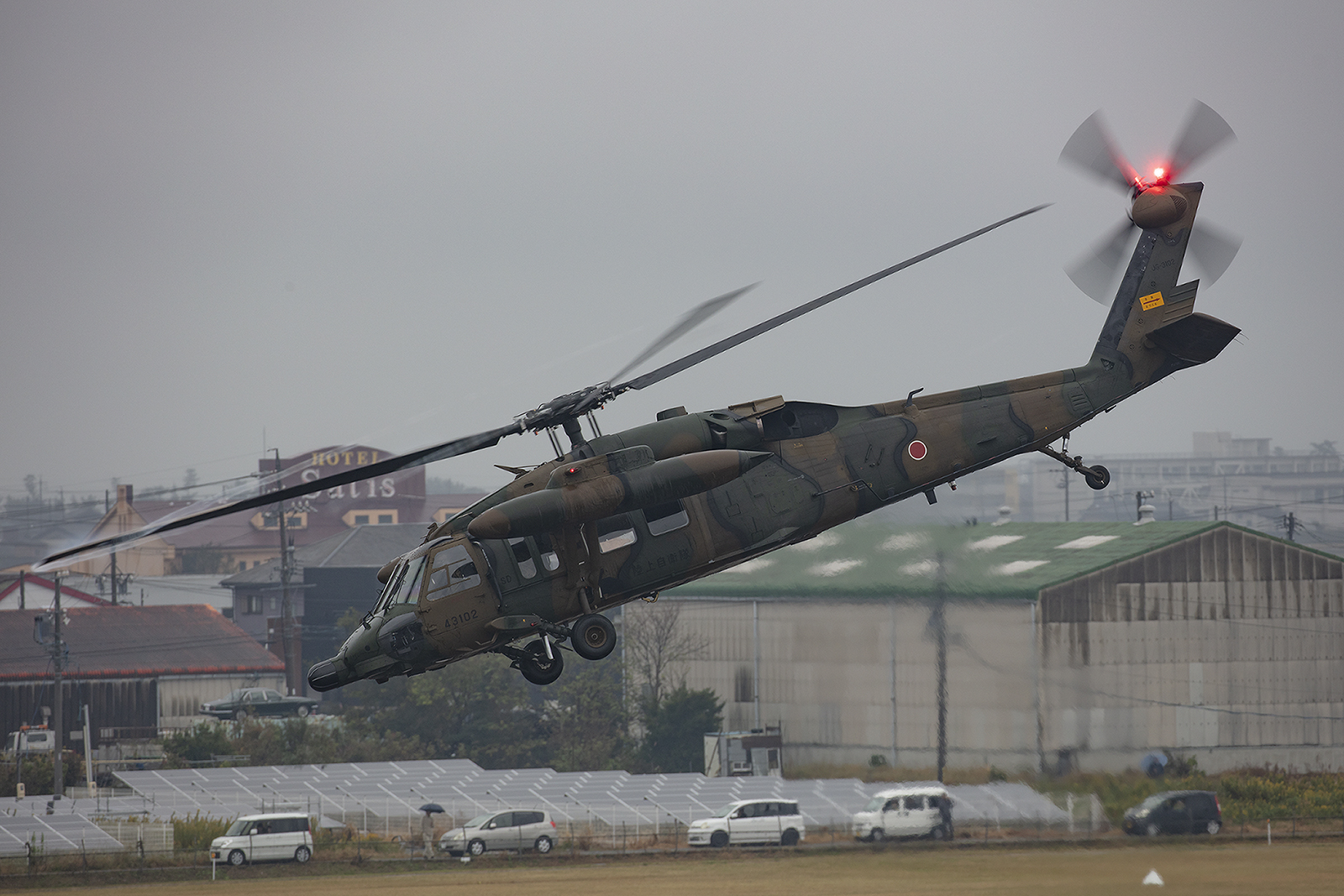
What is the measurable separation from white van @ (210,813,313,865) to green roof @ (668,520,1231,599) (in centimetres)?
1779

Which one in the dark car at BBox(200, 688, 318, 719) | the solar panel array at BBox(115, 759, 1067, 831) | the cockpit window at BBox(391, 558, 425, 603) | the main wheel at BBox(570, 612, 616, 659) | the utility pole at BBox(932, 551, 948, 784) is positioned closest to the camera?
the cockpit window at BBox(391, 558, 425, 603)

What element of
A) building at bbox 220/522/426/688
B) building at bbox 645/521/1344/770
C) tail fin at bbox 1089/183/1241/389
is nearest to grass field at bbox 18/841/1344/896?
building at bbox 645/521/1344/770

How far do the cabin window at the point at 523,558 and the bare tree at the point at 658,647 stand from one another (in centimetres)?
3571

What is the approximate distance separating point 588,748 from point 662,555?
48.9 m

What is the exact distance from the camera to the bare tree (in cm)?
6125

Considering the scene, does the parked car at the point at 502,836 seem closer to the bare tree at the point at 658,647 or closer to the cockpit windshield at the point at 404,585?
the bare tree at the point at 658,647

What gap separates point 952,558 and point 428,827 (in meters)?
22.6

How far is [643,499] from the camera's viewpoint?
2133 cm

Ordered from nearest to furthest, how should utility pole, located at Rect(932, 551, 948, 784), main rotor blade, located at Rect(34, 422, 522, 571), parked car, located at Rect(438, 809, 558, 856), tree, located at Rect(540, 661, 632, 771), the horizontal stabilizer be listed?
1. main rotor blade, located at Rect(34, 422, 522, 571)
2. the horizontal stabilizer
3. utility pole, located at Rect(932, 551, 948, 784)
4. parked car, located at Rect(438, 809, 558, 856)
5. tree, located at Rect(540, 661, 632, 771)

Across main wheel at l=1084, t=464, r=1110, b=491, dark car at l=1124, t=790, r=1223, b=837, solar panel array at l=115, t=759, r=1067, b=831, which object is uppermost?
main wheel at l=1084, t=464, r=1110, b=491

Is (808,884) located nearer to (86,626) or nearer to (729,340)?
(729,340)

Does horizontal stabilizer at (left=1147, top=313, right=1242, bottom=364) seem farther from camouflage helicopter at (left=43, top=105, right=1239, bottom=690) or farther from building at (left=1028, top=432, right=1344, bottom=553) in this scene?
building at (left=1028, top=432, right=1344, bottom=553)

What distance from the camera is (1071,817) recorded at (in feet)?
122

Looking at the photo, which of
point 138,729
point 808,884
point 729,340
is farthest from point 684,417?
point 138,729
